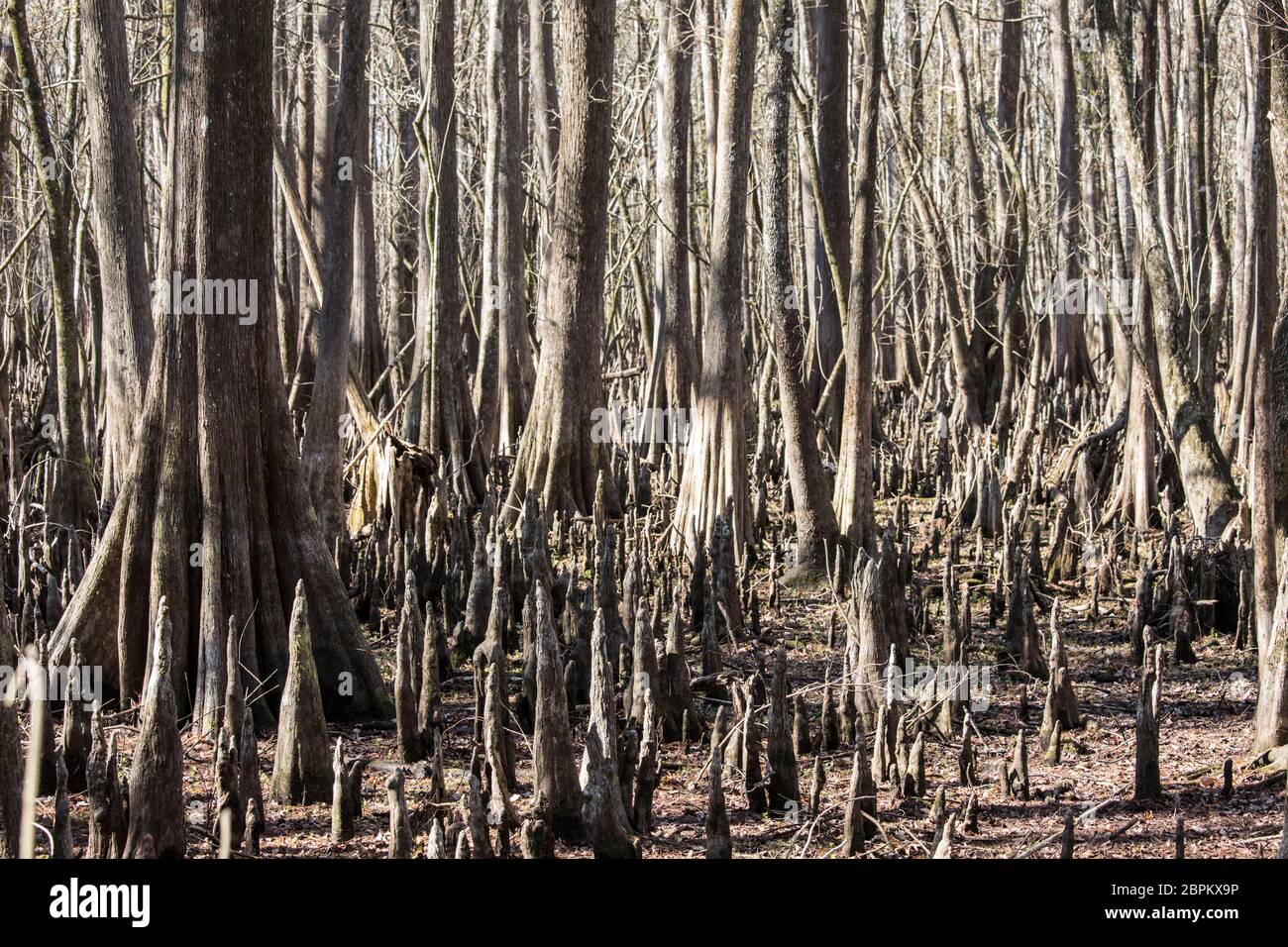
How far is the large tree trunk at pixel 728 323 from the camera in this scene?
22.1 ft

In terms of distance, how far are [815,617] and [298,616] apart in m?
3.04

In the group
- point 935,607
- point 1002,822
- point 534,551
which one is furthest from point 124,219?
point 1002,822

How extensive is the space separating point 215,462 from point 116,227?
281 centimetres

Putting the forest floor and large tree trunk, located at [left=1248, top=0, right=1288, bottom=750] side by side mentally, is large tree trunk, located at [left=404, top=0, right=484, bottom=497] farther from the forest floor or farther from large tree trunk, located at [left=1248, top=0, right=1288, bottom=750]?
large tree trunk, located at [left=1248, top=0, right=1288, bottom=750]

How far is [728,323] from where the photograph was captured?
6793 millimetres

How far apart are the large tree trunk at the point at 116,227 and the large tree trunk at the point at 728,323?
8.84 feet

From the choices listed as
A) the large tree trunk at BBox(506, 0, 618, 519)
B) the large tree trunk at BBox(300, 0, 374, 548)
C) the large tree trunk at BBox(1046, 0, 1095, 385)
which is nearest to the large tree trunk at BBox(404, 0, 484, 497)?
the large tree trunk at BBox(506, 0, 618, 519)

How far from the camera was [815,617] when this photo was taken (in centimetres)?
645

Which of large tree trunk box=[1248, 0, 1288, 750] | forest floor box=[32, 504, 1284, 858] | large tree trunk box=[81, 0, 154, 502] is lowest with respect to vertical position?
forest floor box=[32, 504, 1284, 858]

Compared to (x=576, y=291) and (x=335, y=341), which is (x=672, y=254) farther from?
(x=335, y=341)

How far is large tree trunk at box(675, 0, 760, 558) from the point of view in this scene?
6.73m

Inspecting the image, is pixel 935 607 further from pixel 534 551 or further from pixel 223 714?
pixel 223 714

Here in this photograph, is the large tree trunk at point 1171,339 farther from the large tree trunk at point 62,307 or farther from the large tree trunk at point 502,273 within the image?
the large tree trunk at point 62,307

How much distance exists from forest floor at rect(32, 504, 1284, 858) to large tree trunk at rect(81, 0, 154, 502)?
2177 millimetres
